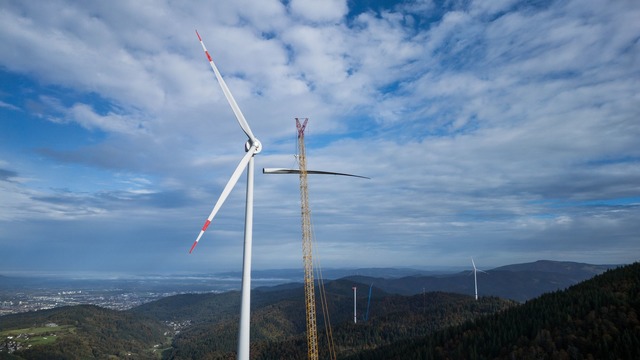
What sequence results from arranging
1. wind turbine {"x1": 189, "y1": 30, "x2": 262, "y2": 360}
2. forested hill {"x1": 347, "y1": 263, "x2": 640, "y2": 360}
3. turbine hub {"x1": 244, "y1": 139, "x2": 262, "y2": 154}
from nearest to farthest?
wind turbine {"x1": 189, "y1": 30, "x2": 262, "y2": 360} → turbine hub {"x1": 244, "y1": 139, "x2": 262, "y2": 154} → forested hill {"x1": 347, "y1": 263, "x2": 640, "y2": 360}

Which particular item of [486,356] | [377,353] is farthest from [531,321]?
[377,353]

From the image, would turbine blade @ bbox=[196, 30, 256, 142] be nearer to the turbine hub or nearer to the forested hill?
the turbine hub

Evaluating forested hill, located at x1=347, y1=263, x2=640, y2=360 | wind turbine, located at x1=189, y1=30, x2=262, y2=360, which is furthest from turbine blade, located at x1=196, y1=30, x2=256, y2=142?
forested hill, located at x1=347, y1=263, x2=640, y2=360

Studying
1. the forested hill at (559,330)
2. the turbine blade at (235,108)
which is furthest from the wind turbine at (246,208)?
the forested hill at (559,330)

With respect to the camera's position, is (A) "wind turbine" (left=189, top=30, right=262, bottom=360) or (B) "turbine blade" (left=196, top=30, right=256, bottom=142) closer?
(A) "wind turbine" (left=189, top=30, right=262, bottom=360)

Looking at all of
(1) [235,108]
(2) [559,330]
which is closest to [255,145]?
(1) [235,108]

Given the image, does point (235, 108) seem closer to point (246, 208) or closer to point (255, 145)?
point (255, 145)
